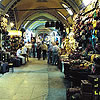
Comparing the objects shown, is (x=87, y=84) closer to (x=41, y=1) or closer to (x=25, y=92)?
(x=25, y=92)

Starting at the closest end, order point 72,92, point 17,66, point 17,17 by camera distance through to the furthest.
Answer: point 72,92, point 17,66, point 17,17

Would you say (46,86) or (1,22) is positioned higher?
(1,22)

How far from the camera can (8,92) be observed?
495 centimetres

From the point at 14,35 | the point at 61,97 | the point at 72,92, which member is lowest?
the point at 61,97

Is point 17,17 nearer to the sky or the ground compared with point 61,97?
nearer to the sky

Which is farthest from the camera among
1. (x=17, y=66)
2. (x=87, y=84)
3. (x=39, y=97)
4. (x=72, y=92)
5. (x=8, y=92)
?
(x=17, y=66)

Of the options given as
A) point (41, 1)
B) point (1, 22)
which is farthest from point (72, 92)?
point (41, 1)

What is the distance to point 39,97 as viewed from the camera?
14.8ft

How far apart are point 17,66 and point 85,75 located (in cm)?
653

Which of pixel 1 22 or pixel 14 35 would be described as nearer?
pixel 1 22

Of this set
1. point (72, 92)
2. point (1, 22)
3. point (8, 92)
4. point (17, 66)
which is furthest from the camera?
point (17, 66)

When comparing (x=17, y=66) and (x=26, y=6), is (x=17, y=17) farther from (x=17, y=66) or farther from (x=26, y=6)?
(x=17, y=66)

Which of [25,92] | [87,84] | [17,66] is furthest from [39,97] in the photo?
[17,66]

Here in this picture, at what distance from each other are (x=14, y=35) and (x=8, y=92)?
7.97m
